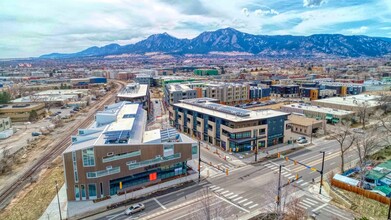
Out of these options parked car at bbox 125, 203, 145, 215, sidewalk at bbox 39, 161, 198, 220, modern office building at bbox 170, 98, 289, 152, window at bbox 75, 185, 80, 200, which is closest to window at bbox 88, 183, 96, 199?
sidewalk at bbox 39, 161, 198, 220

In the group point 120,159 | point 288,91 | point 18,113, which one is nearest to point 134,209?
point 120,159

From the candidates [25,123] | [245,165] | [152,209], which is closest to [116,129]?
[152,209]

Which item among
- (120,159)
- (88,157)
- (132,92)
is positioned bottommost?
(120,159)

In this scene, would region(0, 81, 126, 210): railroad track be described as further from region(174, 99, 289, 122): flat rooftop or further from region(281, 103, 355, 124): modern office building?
region(281, 103, 355, 124): modern office building

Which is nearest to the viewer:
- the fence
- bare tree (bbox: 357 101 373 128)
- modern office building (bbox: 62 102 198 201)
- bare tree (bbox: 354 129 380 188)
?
the fence

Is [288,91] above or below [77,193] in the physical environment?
above

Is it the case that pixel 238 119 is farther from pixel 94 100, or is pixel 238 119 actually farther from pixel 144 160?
pixel 94 100

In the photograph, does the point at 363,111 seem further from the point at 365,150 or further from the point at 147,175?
the point at 147,175
